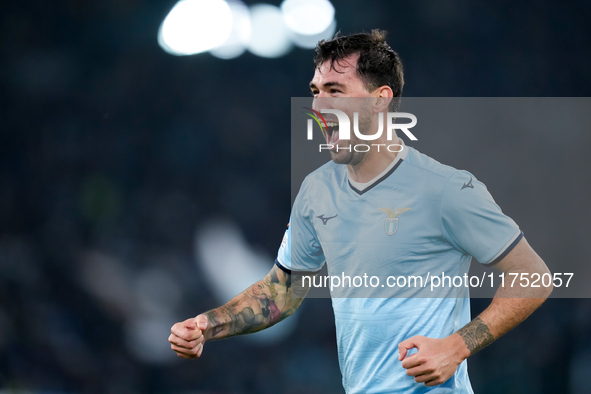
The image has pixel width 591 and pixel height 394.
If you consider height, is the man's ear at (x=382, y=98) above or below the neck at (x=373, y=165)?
above

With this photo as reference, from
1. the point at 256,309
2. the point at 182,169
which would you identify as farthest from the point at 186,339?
the point at 182,169

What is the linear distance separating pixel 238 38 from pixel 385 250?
1857 mm

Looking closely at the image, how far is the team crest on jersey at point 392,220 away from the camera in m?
1.24

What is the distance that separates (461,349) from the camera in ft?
3.43

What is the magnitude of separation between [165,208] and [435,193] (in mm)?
1772

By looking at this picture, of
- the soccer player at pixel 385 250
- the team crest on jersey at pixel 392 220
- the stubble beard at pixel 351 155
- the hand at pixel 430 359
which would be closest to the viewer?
the hand at pixel 430 359

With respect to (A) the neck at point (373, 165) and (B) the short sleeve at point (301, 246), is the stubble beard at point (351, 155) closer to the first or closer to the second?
(A) the neck at point (373, 165)

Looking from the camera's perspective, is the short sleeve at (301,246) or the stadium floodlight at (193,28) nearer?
the short sleeve at (301,246)

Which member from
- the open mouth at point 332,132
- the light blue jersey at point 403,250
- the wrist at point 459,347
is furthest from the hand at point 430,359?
the open mouth at point 332,132

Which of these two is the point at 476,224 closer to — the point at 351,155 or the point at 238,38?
the point at 351,155

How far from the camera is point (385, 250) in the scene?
124 cm

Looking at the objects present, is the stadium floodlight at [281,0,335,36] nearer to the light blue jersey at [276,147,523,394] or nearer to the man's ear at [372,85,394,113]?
the man's ear at [372,85,394,113]

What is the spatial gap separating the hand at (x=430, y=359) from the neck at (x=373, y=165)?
487 mm

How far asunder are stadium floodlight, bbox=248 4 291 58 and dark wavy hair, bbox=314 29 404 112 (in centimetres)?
124
